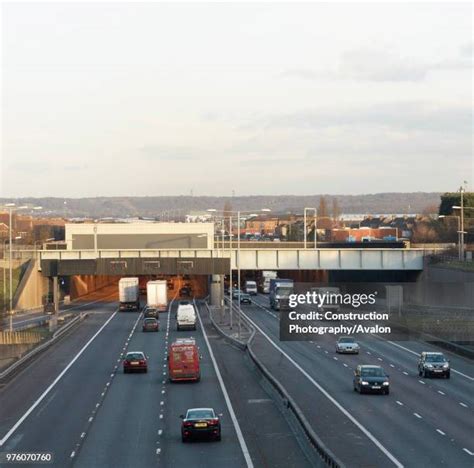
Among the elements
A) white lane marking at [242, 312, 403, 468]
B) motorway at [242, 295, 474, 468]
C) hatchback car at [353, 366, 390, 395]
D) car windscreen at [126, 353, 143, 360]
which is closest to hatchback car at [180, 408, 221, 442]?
motorway at [242, 295, 474, 468]

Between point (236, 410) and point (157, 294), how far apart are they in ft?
219

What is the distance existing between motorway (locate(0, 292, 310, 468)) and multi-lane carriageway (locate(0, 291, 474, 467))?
0.05m

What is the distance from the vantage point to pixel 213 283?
122 metres

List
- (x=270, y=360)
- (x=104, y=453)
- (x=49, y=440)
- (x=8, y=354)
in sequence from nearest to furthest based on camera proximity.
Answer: (x=104, y=453)
(x=49, y=440)
(x=270, y=360)
(x=8, y=354)

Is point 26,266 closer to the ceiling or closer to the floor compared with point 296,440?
closer to the ceiling

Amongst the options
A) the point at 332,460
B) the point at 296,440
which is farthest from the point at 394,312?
the point at 332,460

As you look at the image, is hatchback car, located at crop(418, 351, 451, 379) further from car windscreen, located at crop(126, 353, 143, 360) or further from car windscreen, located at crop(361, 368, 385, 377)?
car windscreen, located at crop(126, 353, 143, 360)

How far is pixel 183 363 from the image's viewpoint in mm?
55781

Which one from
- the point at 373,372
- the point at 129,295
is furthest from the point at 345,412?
the point at 129,295

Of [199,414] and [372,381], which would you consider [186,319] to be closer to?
[372,381]

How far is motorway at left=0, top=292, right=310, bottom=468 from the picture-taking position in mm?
34406

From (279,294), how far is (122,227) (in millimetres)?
40757

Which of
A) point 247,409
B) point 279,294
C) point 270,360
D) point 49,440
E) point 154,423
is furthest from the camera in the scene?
point 279,294

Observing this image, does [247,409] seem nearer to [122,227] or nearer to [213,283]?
[213,283]
